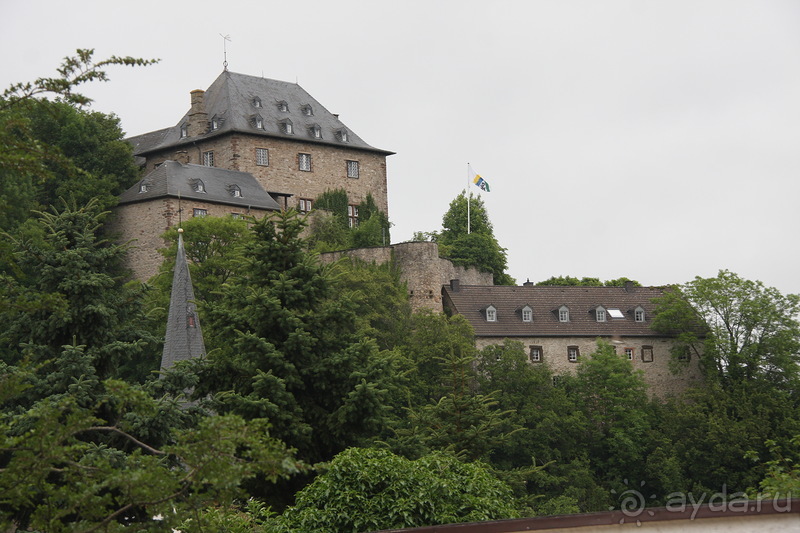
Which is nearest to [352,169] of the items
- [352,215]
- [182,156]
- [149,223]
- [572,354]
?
[352,215]

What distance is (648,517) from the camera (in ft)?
39.7

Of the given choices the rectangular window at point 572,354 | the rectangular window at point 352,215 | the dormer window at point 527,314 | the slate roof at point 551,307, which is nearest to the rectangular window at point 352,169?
→ the rectangular window at point 352,215

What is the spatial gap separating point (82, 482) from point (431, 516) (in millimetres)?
8022

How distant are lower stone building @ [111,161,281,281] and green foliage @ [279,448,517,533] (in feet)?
116

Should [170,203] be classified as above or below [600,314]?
above

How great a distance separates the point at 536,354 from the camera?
56156mm

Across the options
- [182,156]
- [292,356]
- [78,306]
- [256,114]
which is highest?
[256,114]

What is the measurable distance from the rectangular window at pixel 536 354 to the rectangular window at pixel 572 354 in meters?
1.24

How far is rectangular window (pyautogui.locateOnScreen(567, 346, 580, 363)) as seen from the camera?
56.4m

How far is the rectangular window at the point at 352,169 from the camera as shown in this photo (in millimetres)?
63406

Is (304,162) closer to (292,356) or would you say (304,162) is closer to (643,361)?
(643,361)

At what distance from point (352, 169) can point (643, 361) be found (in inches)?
625

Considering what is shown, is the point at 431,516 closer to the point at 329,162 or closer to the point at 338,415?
the point at 338,415

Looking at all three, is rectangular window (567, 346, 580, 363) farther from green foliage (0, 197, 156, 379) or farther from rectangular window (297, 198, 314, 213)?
green foliage (0, 197, 156, 379)
